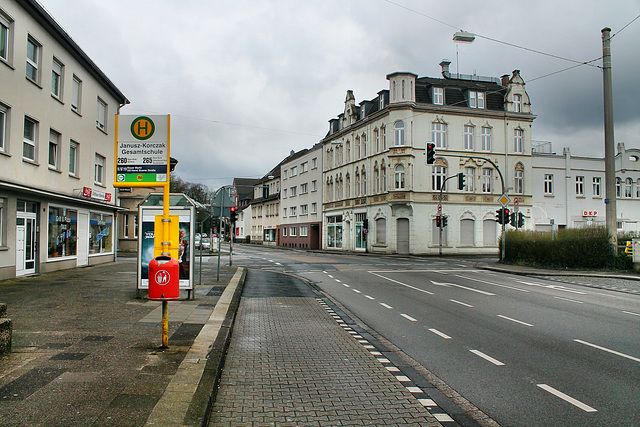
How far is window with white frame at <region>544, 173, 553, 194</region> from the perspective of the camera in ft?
154

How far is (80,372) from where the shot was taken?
5242 mm

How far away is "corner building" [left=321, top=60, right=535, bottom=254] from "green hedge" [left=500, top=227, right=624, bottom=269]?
12.0 m

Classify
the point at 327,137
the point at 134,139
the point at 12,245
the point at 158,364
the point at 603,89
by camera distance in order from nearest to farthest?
the point at 158,364, the point at 134,139, the point at 12,245, the point at 603,89, the point at 327,137

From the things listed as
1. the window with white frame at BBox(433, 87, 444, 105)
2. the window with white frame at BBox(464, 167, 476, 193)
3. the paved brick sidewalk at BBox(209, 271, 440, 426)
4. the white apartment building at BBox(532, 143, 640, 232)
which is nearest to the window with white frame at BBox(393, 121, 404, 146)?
the window with white frame at BBox(433, 87, 444, 105)

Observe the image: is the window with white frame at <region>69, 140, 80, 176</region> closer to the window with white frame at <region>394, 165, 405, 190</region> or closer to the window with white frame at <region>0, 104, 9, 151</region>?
the window with white frame at <region>0, 104, 9, 151</region>

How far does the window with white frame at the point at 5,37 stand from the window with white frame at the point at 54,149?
3724 millimetres

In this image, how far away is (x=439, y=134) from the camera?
4250cm

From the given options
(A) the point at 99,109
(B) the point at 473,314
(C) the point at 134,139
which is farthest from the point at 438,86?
(C) the point at 134,139

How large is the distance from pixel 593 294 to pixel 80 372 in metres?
14.1

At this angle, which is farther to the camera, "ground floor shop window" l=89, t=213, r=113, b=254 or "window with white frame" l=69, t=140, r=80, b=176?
"ground floor shop window" l=89, t=213, r=113, b=254

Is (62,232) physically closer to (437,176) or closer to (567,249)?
(567,249)

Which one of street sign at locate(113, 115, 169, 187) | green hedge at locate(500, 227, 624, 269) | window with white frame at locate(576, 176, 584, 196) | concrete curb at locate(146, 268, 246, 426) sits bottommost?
concrete curb at locate(146, 268, 246, 426)

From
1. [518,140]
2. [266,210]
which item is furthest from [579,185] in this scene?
[266,210]

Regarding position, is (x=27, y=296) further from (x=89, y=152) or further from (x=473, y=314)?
(x=89, y=152)
